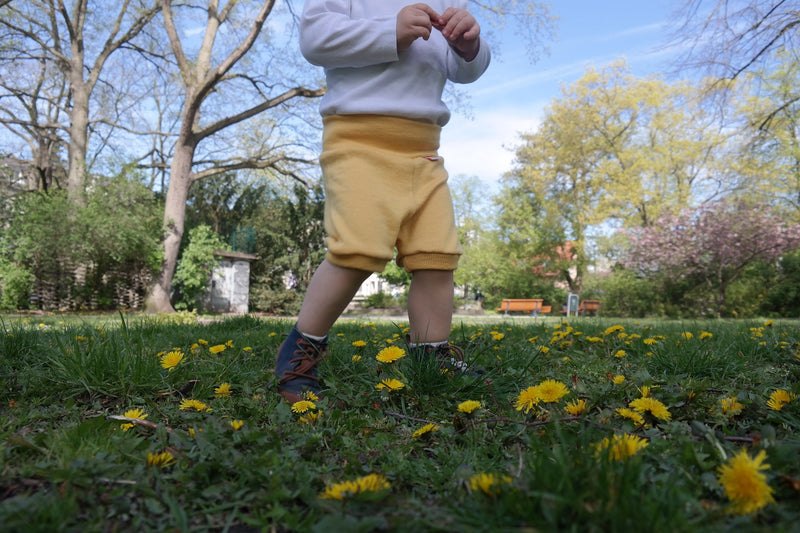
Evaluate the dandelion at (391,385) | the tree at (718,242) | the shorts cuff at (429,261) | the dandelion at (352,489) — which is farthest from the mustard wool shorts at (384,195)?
the tree at (718,242)

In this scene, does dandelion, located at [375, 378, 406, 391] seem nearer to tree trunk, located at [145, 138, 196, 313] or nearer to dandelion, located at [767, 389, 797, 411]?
dandelion, located at [767, 389, 797, 411]

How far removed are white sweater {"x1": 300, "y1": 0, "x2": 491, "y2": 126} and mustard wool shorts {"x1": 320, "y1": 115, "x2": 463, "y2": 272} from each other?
0.20ft

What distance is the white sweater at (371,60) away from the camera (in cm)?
183

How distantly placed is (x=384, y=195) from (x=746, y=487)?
4.43ft

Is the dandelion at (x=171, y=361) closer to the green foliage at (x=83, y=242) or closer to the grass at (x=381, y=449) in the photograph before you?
the grass at (x=381, y=449)

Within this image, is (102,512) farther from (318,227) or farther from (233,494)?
(318,227)

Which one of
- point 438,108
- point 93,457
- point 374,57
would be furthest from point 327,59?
point 93,457

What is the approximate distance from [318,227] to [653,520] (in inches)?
651

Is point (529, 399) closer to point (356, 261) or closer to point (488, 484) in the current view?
point (488, 484)

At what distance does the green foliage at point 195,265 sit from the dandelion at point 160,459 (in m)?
13.4

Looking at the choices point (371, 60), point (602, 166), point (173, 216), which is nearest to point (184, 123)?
point (173, 216)

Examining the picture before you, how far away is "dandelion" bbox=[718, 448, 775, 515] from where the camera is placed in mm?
779

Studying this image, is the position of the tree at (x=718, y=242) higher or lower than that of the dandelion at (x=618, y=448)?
higher

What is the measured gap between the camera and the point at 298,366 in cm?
178
